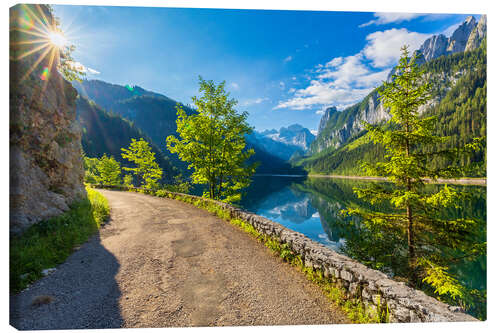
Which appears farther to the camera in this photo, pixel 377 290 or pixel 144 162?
pixel 144 162

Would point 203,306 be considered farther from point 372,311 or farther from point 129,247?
point 129,247

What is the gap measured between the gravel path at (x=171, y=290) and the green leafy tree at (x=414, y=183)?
3.14 m

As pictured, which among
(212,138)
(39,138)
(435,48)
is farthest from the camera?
(435,48)

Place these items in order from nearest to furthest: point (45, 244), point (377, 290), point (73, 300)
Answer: point (377, 290), point (73, 300), point (45, 244)

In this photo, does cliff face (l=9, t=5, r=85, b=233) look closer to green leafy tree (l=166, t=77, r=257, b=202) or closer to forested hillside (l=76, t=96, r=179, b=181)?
green leafy tree (l=166, t=77, r=257, b=202)

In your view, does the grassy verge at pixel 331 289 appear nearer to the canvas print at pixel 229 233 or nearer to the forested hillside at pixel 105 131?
the canvas print at pixel 229 233

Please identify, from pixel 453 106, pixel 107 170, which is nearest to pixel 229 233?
pixel 107 170

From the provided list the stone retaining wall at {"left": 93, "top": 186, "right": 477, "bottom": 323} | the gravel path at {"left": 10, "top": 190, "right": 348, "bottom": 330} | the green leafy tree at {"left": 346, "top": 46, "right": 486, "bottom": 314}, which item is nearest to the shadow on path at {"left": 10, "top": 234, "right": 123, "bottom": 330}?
the gravel path at {"left": 10, "top": 190, "right": 348, "bottom": 330}

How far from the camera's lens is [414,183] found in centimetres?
513

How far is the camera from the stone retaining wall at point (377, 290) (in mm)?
2471

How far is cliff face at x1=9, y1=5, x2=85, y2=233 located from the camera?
429cm

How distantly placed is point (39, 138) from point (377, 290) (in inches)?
406

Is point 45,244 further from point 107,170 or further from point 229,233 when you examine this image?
point 107,170

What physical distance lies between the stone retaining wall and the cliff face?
22.2 feet
